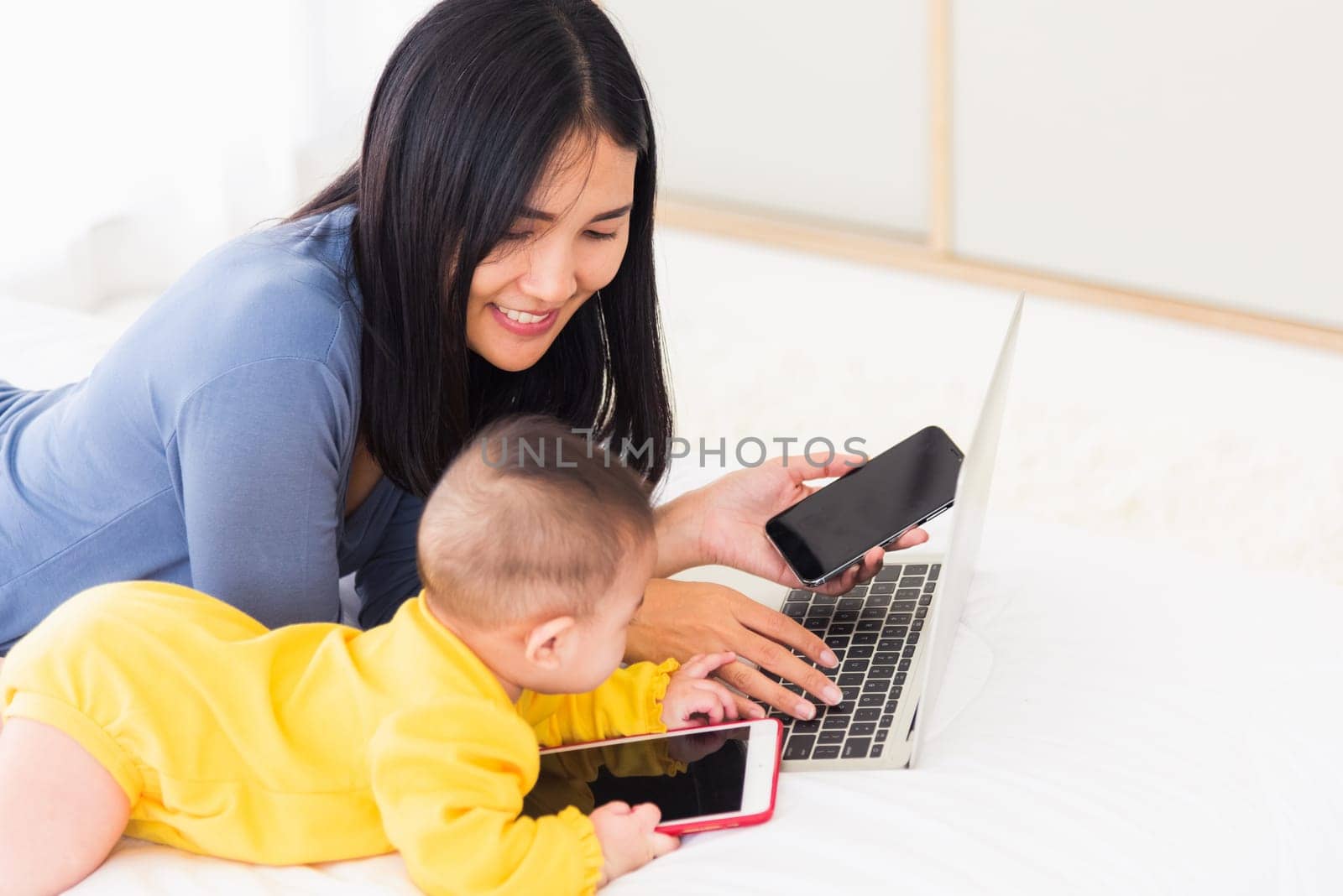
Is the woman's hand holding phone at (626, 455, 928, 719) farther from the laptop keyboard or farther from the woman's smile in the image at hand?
the woman's smile

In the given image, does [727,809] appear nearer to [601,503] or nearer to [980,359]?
[601,503]

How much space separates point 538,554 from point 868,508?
1.47ft

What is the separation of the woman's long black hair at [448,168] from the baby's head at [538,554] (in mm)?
185

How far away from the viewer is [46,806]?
1096 millimetres

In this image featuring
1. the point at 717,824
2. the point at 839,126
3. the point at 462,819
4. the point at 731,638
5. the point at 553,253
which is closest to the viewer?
the point at 462,819

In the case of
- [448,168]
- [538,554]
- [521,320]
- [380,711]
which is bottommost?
[380,711]

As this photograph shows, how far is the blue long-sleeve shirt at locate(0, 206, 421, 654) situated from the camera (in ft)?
4.02

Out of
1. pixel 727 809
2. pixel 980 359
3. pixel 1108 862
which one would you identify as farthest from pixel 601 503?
pixel 980 359

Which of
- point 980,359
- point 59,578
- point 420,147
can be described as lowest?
point 980,359

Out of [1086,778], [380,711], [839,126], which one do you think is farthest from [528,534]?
[839,126]

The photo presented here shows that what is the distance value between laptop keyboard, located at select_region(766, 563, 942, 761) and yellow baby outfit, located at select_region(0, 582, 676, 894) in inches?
10.2

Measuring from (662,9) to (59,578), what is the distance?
215cm

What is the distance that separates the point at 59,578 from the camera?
1360 millimetres

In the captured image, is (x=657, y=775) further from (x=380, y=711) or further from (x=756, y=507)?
(x=756, y=507)
